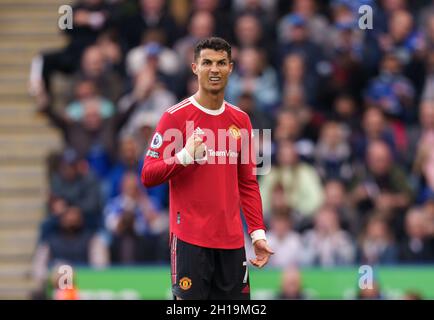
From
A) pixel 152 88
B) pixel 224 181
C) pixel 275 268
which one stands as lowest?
pixel 275 268

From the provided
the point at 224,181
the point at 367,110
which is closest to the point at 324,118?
the point at 367,110

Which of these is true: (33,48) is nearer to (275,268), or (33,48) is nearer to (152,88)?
(152,88)

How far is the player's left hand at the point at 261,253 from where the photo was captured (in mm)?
7969

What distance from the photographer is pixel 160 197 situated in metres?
13.6

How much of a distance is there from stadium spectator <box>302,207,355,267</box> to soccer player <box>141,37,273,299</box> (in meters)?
4.77

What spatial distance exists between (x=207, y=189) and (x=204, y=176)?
0.28ft

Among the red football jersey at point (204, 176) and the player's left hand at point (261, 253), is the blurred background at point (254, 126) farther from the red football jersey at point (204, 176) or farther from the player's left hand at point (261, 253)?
the red football jersey at point (204, 176)

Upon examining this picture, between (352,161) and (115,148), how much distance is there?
270 centimetres

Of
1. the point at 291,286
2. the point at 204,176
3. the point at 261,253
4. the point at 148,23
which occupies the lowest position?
the point at 291,286

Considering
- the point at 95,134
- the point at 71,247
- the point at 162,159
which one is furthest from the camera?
the point at 95,134

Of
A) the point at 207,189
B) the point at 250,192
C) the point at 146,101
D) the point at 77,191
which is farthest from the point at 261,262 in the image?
the point at 146,101

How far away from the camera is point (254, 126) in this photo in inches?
529

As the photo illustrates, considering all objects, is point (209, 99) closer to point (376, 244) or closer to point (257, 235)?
point (257, 235)

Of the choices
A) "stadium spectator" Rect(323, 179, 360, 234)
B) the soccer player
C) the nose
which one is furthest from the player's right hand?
"stadium spectator" Rect(323, 179, 360, 234)
